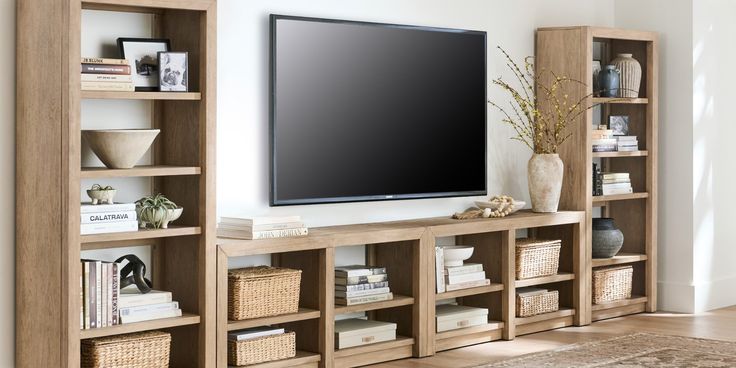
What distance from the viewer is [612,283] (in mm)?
6535

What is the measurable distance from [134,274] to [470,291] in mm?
1876

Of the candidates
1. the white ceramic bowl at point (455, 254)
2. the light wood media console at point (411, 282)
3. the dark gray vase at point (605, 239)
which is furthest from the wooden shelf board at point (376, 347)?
the dark gray vase at point (605, 239)

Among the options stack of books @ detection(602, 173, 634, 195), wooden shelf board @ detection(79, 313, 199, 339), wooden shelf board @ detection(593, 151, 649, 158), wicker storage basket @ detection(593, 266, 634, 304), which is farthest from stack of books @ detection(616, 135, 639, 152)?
wooden shelf board @ detection(79, 313, 199, 339)

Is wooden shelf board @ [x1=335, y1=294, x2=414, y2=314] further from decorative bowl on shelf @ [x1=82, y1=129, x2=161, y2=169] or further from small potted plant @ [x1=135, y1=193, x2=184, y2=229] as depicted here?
decorative bowl on shelf @ [x1=82, y1=129, x2=161, y2=169]

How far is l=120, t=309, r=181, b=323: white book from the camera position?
4250 millimetres

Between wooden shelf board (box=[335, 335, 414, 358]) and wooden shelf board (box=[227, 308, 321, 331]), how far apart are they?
257 millimetres

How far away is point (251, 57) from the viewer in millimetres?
5035

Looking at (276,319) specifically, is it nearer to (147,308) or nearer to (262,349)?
(262,349)

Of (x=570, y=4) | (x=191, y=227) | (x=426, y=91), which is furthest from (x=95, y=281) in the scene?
(x=570, y=4)

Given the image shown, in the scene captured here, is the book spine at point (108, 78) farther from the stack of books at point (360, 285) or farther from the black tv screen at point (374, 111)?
the stack of books at point (360, 285)

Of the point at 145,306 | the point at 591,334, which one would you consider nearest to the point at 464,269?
the point at 591,334

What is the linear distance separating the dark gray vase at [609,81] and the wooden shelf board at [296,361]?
8.26 feet

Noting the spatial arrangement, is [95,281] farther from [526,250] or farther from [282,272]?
[526,250]

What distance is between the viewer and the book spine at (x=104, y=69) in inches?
162
